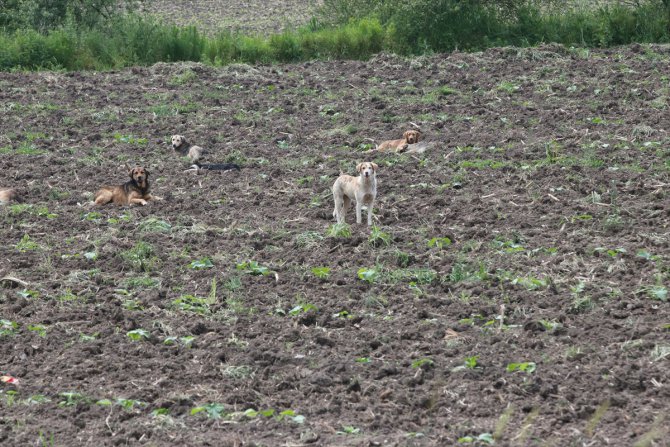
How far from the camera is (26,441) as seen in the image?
7133mm

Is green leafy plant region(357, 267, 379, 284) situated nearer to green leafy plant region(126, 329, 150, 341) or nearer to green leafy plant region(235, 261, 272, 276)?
green leafy plant region(235, 261, 272, 276)

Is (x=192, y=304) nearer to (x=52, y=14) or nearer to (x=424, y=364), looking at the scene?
(x=424, y=364)

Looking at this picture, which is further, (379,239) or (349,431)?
(379,239)

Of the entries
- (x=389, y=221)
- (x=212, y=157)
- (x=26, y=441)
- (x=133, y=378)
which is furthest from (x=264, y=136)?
(x=26, y=441)

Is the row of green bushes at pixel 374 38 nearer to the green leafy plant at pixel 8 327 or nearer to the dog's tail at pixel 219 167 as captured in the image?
the dog's tail at pixel 219 167

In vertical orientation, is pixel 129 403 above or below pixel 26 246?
below

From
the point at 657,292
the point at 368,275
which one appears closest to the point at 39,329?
the point at 368,275

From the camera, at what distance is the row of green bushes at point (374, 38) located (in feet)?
75.3

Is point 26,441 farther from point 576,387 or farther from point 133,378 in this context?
point 576,387

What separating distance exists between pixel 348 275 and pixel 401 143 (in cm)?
512

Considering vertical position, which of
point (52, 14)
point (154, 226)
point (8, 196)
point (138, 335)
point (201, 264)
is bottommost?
point (138, 335)

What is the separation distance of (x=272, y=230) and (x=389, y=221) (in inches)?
51.8

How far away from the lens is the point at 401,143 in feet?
49.4

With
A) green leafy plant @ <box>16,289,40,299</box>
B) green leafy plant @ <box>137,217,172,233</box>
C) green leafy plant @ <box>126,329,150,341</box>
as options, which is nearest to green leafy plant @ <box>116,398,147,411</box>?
green leafy plant @ <box>126,329,150,341</box>
